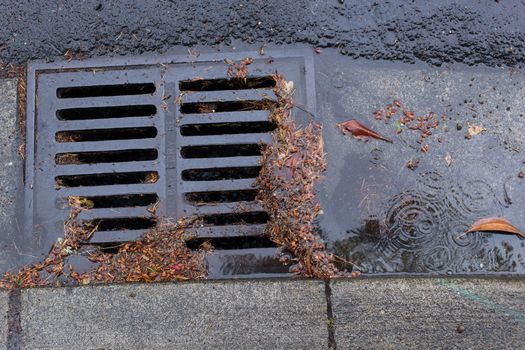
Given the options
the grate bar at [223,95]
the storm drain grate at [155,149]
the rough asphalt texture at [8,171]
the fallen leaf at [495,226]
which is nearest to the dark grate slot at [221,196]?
the storm drain grate at [155,149]

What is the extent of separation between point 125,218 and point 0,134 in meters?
0.70

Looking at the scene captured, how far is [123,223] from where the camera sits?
264 centimetres

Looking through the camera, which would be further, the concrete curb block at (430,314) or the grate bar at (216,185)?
the grate bar at (216,185)

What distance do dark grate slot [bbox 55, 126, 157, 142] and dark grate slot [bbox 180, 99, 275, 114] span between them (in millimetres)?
192

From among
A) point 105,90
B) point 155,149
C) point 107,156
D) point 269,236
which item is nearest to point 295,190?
point 269,236

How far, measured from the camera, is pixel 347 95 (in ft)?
8.63

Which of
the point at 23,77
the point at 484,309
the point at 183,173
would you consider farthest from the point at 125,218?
the point at 484,309

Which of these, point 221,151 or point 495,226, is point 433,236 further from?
point 221,151

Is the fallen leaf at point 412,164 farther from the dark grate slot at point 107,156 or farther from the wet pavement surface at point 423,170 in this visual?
the dark grate slot at point 107,156

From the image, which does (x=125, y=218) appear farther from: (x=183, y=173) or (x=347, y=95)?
(x=347, y=95)

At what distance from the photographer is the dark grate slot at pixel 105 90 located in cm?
269

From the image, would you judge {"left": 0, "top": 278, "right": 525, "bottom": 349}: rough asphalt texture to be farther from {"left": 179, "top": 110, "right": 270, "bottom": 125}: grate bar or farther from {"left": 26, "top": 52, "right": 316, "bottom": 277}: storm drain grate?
{"left": 179, "top": 110, "right": 270, "bottom": 125}: grate bar

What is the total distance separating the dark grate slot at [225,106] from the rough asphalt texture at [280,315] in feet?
2.62

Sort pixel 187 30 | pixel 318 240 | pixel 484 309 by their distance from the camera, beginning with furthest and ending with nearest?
pixel 187 30 → pixel 318 240 → pixel 484 309
